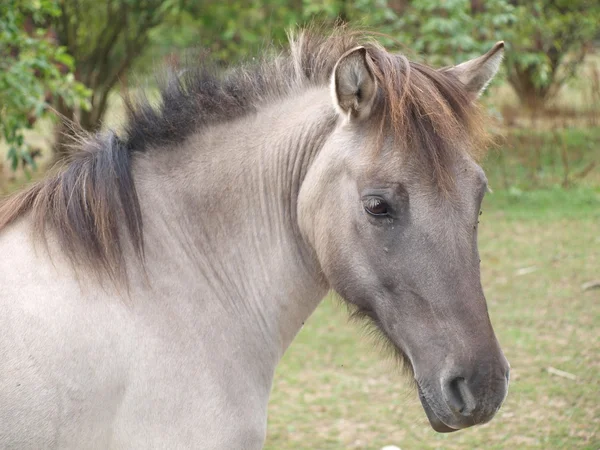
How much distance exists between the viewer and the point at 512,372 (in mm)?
6355

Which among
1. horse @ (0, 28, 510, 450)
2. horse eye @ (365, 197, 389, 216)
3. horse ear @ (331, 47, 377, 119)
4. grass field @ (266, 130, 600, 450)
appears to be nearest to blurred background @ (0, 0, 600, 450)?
grass field @ (266, 130, 600, 450)

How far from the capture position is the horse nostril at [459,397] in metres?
2.44

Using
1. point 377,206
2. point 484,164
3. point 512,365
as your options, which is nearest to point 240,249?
point 377,206

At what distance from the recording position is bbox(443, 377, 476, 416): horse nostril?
2441mm

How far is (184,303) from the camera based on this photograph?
2.73 metres

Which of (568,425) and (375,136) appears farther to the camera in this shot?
(568,425)

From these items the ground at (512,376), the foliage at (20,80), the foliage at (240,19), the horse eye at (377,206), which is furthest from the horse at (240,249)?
the foliage at (240,19)

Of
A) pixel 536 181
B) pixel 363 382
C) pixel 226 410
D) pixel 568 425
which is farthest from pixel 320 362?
pixel 536 181

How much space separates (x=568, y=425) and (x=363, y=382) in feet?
5.99

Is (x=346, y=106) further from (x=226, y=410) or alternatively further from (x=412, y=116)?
(x=226, y=410)

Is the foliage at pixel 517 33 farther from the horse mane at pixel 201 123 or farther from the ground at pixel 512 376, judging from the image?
the horse mane at pixel 201 123

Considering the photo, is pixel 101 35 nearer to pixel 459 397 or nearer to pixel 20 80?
pixel 20 80

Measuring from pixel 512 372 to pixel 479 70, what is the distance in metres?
4.12

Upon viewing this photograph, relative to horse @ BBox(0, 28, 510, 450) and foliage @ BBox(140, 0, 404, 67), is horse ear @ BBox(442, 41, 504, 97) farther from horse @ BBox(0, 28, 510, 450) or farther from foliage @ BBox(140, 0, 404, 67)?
foliage @ BBox(140, 0, 404, 67)
